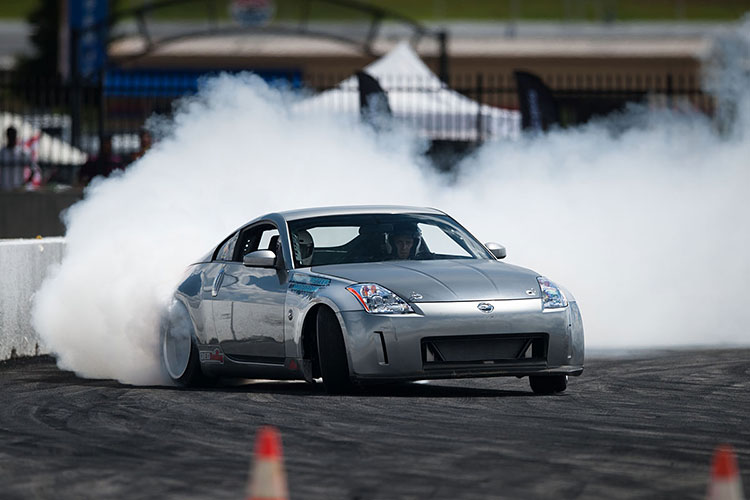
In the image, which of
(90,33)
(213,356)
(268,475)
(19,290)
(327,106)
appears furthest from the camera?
(90,33)

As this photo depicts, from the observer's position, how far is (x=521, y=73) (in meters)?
23.2

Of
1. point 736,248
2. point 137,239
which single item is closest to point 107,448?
point 137,239

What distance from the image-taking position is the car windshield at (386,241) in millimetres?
11586

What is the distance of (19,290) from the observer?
49.3 ft

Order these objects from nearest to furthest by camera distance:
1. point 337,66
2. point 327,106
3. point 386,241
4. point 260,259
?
point 260,259
point 386,241
point 327,106
point 337,66

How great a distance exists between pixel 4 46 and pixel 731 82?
6618cm

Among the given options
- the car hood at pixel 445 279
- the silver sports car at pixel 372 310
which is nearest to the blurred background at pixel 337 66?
the silver sports car at pixel 372 310

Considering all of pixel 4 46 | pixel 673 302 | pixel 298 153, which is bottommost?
pixel 673 302

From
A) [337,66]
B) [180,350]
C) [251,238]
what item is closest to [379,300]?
[251,238]

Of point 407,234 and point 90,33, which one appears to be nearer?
point 407,234

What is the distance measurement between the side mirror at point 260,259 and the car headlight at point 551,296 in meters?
1.88

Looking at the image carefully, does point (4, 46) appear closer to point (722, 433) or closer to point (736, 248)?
point (736, 248)

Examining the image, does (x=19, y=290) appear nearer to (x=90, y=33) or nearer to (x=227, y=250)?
(x=227, y=250)

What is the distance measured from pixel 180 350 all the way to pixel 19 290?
309 centimetres
